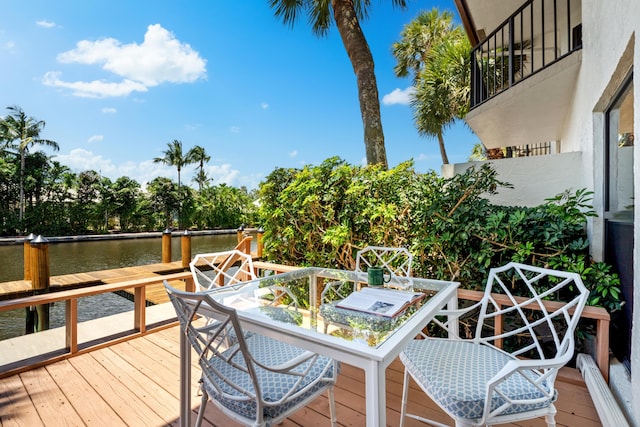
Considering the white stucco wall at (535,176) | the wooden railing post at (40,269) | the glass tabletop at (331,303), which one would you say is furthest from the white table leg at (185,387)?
the wooden railing post at (40,269)

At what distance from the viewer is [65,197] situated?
662 inches

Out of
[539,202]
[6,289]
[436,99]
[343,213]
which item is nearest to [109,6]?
[6,289]

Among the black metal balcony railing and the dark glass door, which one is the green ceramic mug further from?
the black metal balcony railing

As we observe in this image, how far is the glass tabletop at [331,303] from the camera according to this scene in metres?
1.25

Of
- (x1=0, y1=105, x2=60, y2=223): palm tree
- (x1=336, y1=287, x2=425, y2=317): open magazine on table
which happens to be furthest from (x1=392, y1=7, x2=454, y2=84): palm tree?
(x1=0, y1=105, x2=60, y2=223): palm tree

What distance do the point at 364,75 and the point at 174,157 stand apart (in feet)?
81.2

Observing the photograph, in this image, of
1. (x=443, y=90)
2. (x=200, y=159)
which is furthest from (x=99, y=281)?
(x=200, y=159)

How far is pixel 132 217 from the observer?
18.5m

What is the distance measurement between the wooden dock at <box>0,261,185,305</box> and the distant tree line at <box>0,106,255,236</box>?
27.9 feet

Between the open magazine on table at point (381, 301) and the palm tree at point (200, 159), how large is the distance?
2733 centimetres

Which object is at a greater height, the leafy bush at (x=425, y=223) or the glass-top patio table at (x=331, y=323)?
the leafy bush at (x=425, y=223)

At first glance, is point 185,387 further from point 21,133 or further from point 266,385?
point 21,133

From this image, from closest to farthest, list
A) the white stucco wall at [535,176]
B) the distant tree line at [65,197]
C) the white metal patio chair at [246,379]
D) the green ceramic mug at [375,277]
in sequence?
the white metal patio chair at [246,379] < the green ceramic mug at [375,277] < the white stucco wall at [535,176] < the distant tree line at [65,197]

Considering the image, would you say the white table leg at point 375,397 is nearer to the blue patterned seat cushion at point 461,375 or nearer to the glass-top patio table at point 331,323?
the glass-top patio table at point 331,323
